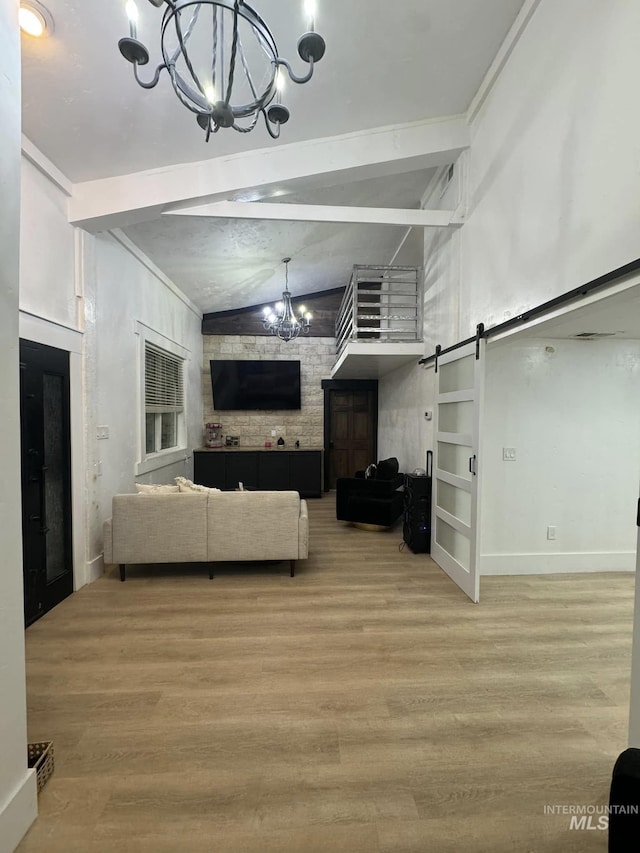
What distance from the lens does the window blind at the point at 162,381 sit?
4883mm

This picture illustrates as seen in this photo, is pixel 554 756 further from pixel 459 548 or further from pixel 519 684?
pixel 459 548

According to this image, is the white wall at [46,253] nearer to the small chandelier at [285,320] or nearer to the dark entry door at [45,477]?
the dark entry door at [45,477]

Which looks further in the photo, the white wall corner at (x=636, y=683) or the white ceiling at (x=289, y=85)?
the white ceiling at (x=289, y=85)

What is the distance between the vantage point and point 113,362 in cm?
379

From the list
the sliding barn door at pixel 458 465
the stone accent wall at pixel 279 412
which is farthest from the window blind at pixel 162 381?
the sliding barn door at pixel 458 465

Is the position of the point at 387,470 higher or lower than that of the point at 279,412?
lower

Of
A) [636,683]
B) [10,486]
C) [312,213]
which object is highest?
[312,213]

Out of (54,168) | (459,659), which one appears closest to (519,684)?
(459,659)

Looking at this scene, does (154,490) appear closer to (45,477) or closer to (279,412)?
(45,477)

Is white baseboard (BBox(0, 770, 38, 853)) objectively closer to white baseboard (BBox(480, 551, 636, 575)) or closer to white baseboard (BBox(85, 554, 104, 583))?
white baseboard (BBox(85, 554, 104, 583))

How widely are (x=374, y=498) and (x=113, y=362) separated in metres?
3.42

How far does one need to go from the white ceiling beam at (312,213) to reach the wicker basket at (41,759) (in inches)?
139

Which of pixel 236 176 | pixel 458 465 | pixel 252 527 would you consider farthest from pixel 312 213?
pixel 252 527

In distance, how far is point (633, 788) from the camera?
90 centimetres
